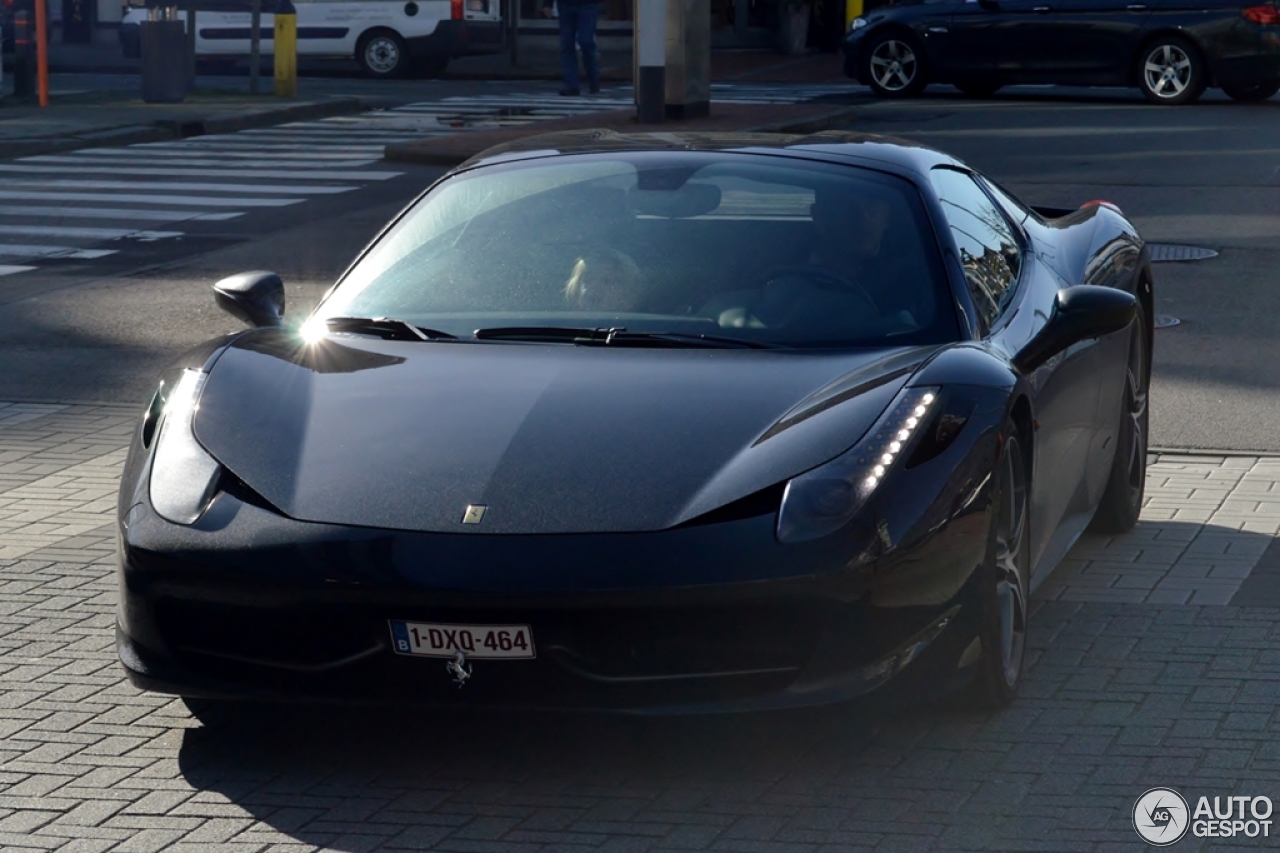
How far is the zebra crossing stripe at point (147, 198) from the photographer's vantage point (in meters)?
16.6

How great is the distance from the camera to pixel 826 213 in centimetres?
528

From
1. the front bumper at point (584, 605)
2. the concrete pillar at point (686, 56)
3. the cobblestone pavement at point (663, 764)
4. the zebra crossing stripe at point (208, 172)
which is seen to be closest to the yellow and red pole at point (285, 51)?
the concrete pillar at point (686, 56)

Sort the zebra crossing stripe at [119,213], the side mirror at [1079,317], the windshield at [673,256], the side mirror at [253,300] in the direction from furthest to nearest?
the zebra crossing stripe at [119,213], the side mirror at [253,300], the side mirror at [1079,317], the windshield at [673,256]

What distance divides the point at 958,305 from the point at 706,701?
1423mm

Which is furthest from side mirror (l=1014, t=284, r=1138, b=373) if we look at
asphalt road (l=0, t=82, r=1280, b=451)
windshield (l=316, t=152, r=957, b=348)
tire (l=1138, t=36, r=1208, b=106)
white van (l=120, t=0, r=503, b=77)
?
white van (l=120, t=0, r=503, b=77)

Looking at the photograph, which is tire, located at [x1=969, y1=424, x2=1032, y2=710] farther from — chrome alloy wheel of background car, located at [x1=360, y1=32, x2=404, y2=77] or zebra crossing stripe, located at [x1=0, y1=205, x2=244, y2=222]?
chrome alloy wheel of background car, located at [x1=360, y1=32, x2=404, y2=77]

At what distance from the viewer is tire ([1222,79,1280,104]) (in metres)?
24.6

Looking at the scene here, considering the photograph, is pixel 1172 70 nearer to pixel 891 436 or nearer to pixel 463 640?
pixel 891 436

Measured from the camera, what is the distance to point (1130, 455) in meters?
6.43

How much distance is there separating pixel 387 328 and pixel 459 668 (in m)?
1.31

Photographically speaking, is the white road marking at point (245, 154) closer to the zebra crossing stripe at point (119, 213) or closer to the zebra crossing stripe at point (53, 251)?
the zebra crossing stripe at point (119, 213)

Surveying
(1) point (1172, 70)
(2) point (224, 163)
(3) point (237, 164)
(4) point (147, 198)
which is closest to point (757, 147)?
(4) point (147, 198)

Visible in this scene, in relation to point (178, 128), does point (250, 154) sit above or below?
below

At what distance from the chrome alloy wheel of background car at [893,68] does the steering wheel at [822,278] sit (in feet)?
69.9
